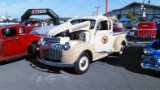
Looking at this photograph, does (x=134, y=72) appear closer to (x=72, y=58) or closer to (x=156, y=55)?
(x=156, y=55)

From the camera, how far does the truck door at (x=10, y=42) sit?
8.54 m

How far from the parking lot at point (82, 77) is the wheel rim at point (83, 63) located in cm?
23

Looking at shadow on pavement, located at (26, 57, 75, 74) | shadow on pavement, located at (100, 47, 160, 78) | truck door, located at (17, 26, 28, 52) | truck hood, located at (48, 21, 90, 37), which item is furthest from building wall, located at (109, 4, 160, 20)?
shadow on pavement, located at (26, 57, 75, 74)

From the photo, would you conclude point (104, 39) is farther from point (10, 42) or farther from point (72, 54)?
point (10, 42)

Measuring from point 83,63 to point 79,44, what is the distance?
2.13 feet

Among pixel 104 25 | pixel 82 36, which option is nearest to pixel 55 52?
pixel 82 36

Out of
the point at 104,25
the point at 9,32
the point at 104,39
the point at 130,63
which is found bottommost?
the point at 130,63

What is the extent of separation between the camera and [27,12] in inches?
645

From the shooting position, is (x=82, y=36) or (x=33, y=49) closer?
(x=82, y=36)

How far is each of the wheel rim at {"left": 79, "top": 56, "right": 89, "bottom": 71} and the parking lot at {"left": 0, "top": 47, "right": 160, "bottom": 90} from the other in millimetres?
231

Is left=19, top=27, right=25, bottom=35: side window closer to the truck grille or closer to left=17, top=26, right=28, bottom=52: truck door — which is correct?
left=17, top=26, right=28, bottom=52: truck door

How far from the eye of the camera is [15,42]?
8.98m

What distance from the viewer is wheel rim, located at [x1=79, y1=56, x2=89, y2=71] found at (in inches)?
282

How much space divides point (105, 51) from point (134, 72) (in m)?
1.62
